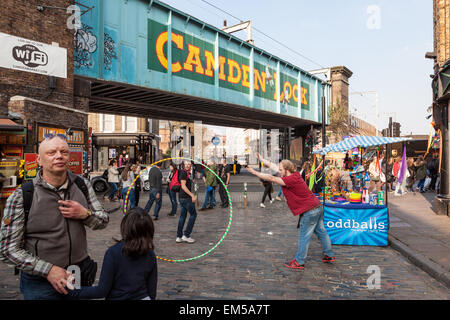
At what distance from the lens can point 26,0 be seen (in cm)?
1327

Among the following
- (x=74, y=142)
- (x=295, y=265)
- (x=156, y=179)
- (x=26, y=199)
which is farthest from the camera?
(x=74, y=142)

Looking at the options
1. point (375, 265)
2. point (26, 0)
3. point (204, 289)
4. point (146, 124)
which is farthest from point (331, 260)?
point (146, 124)

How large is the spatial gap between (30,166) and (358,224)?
10102 mm

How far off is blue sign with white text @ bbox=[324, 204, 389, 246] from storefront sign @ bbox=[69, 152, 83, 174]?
1014 centimetres

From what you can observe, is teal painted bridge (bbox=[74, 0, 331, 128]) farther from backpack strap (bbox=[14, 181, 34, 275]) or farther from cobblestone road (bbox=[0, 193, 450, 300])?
backpack strap (bbox=[14, 181, 34, 275])

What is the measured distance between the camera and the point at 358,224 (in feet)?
27.1

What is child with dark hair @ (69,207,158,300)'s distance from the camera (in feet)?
8.46

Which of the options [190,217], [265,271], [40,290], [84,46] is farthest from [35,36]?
[40,290]

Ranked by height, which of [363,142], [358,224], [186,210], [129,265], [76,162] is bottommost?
[358,224]

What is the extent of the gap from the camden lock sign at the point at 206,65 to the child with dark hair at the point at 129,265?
1705 centimetres

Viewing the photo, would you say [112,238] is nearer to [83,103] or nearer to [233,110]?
[83,103]

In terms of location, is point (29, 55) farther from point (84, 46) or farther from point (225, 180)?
point (225, 180)

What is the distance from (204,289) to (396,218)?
8666mm
